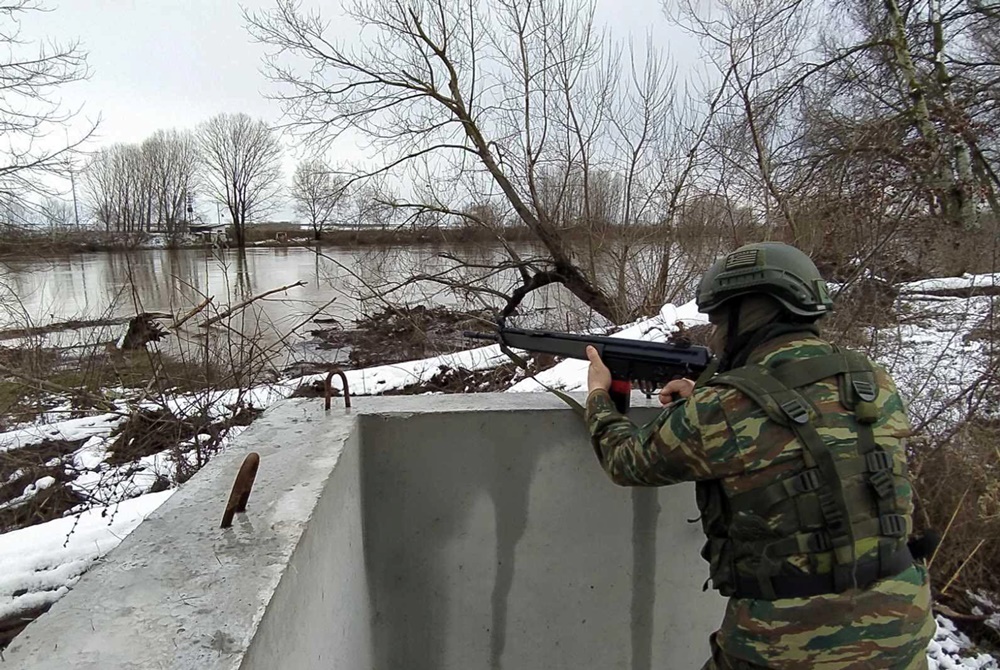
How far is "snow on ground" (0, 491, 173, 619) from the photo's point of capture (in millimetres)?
3512

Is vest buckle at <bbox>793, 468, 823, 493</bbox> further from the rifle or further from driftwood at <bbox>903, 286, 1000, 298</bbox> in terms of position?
driftwood at <bbox>903, 286, 1000, 298</bbox>

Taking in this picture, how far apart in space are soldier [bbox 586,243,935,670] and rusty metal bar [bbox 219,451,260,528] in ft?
3.08

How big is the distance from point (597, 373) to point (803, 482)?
76cm

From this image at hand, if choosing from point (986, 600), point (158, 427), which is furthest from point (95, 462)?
point (986, 600)

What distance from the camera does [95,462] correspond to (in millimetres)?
5676

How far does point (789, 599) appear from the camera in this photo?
1.36 meters

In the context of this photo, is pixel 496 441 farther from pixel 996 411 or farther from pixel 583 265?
pixel 583 265

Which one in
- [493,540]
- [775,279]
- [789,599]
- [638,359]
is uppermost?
[775,279]

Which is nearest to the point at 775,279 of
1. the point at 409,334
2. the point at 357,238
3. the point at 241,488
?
the point at 241,488

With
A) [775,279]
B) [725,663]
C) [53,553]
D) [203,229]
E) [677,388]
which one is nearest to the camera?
[775,279]

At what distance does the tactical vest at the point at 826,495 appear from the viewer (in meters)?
1.30

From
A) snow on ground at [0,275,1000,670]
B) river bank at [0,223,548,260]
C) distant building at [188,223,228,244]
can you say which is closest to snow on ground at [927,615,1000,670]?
snow on ground at [0,275,1000,670]

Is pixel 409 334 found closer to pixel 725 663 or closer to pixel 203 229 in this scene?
pixel 725 663

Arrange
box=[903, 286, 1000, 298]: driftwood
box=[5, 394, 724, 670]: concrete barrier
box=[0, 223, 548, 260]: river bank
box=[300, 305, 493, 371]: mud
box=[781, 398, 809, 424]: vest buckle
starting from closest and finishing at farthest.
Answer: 1. box=[781, 398, 809, 424]: vest buckle
2. box=[5, 394, 724, 670]: concrete barrier
3. box=[903, 286, 1000, 298]: driftwood
4. box=[0, 223, 548, 260]: river bank
5. box=[300, 305, 493, 371]: mud
